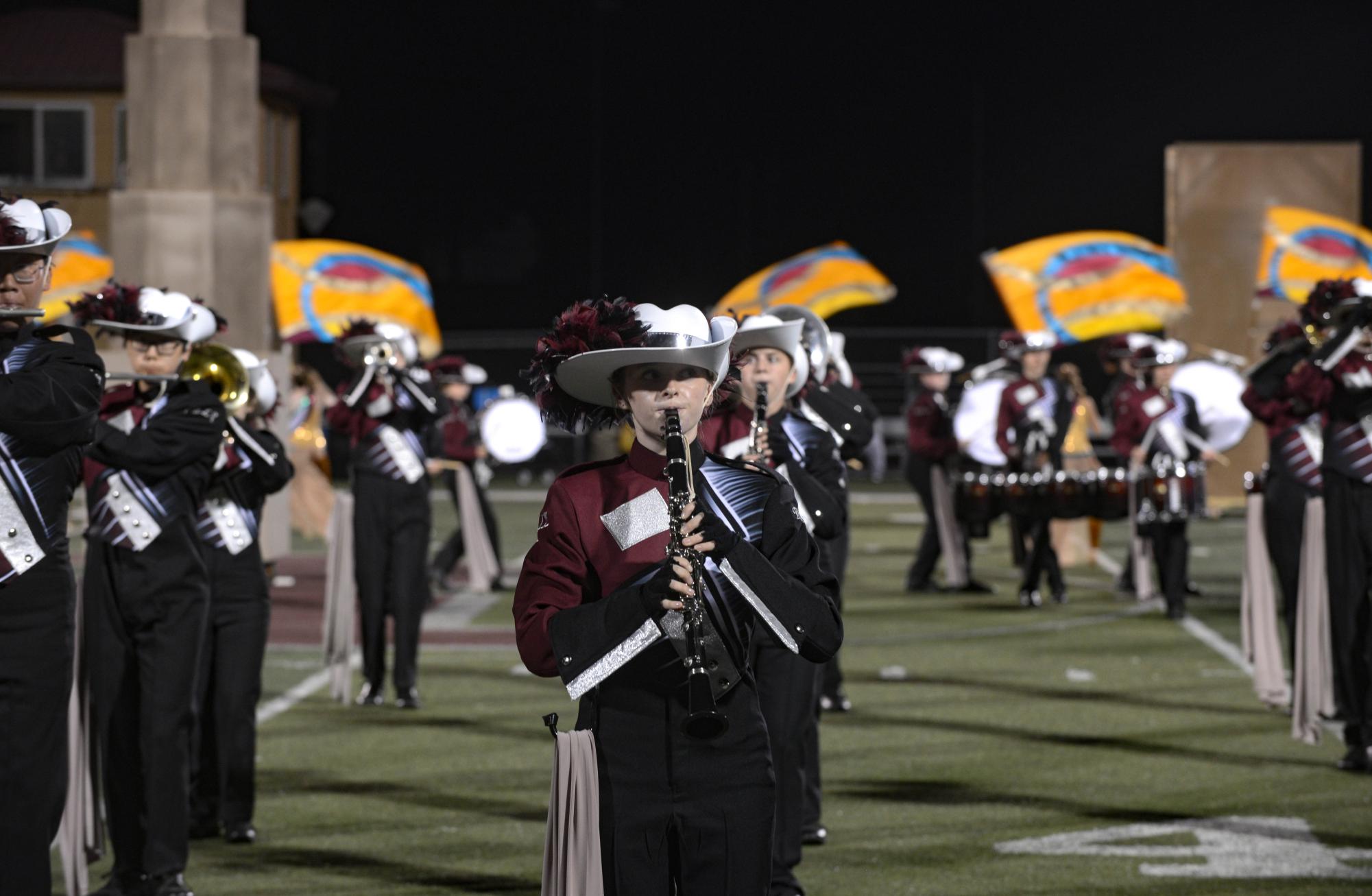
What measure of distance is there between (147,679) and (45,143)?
3918 centimetres

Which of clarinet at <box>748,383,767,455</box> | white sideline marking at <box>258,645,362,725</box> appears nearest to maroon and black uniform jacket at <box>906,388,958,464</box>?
white sideline marking at <box>258,645,362,725</box>

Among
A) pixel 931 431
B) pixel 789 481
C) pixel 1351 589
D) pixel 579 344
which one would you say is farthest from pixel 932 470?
pixel 579 344

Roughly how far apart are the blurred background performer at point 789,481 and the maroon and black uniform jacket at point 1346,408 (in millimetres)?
2678

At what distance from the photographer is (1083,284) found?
73.5ft

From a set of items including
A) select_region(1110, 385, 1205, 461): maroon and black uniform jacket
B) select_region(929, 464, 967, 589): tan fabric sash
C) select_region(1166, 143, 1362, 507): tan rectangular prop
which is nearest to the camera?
select_region(1110, 385, 1205, 461): maroon and black uniform jacket

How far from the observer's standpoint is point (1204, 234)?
91.8 ft

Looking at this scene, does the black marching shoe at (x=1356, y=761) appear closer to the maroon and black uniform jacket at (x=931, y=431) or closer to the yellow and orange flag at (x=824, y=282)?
the maroon and black uniform jacket at (x=931, y=431)

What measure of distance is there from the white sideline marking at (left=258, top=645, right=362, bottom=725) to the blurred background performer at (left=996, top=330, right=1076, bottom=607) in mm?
6548

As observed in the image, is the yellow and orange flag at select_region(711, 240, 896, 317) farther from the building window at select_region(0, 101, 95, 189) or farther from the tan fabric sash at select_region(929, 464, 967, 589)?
the building window at select_region(0, 101, 95, 189)

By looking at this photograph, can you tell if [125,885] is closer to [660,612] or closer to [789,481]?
[789,481]

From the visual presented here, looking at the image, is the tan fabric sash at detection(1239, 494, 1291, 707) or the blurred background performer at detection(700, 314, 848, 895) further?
the tan fabric sash at detection(1239, 494, 1291, 707)

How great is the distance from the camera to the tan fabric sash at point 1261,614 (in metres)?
10.9

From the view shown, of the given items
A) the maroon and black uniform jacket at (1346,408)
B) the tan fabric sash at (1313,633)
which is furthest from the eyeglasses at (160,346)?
the tan fabric sash at (1313,633)

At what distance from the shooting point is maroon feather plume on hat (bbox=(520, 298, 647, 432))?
4477 mm
